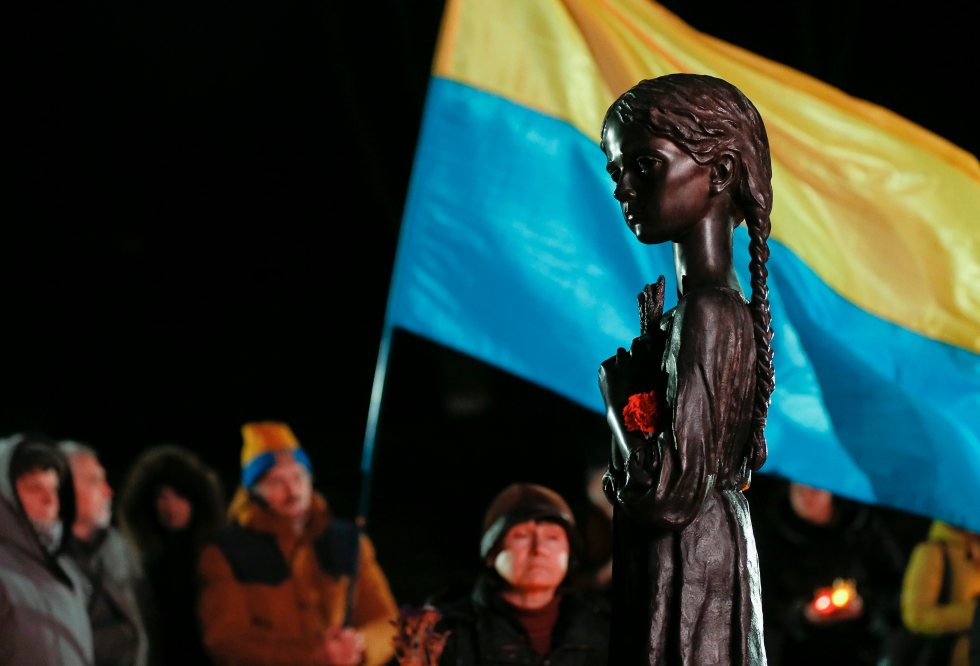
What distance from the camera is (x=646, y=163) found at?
3338 millimetres

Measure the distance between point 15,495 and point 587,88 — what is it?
290 cm

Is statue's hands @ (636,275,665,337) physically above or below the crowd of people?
above

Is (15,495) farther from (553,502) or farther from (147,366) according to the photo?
(147,366)

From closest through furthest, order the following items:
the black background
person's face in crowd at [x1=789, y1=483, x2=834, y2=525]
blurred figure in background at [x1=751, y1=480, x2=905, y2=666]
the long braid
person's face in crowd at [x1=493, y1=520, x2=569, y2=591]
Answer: the long braid → person's face in crowd at [x1=493, y1=520, x2=569, y2=591] → blurred figure in background at [x1=751, y1=480, x2=905, y2=666] → person's face in crowd at [x1=789, y1=483, x2=834, y2=525] → the black background

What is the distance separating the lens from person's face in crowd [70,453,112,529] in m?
7.20

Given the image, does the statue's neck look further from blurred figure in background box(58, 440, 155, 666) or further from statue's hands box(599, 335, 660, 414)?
blurred figure in background box(58, 440, 155, 666)

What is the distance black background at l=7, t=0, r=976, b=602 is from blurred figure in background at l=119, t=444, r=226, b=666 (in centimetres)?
513

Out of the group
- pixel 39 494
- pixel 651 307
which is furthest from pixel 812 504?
pixel 651 307

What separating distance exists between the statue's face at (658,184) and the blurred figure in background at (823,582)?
13.2 feet

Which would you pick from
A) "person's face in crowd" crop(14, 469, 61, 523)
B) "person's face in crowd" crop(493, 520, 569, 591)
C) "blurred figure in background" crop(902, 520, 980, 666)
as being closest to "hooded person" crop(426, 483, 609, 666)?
"person's face in crowd" crop(493, 520, 569, 591)

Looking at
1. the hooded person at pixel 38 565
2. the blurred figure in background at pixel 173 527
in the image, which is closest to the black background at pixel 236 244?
the blurred figure in background at pixel 173 527

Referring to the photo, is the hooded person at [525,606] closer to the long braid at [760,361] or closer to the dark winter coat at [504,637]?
the dark winter coat at [504,637]

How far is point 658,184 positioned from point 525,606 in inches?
99.3

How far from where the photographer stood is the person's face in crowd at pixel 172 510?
7.82 m
